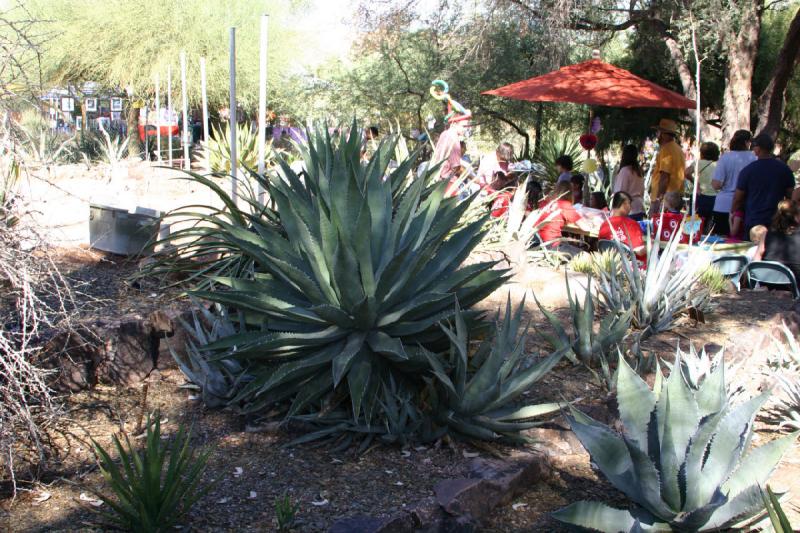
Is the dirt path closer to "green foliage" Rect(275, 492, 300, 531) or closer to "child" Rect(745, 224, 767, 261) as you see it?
"green foliage" Rect(275, 492, 300, 531)

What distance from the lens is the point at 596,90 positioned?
400 inches

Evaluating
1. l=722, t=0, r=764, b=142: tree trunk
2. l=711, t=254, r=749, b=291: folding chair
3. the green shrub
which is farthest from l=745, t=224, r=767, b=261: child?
l=722, t=0, r=764, b=142: tree trunk

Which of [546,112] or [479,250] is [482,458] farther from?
[546,112]

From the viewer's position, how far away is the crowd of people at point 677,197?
7012 mm

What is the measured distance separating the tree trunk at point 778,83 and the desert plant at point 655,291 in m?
7.39

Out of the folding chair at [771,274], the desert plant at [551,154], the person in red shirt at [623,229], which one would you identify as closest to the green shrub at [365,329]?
the person in red shirt at [623,229]

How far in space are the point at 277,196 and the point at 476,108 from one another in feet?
46.4

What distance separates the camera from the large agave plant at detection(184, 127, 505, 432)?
374cm

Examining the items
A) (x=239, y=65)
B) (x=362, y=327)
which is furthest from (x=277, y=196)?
(x=239, y=65)

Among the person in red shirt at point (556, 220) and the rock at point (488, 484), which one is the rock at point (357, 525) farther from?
the person in red shirt at point (556, 220)

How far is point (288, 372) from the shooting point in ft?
12.1

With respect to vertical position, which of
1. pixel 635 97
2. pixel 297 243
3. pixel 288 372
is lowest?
pixel 288 372

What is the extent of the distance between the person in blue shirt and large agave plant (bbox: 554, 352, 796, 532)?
5.21 m

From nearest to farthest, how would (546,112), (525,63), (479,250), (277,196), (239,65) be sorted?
(277,196)
(479,250)
(525,63)
(546,112)
(239,65)
